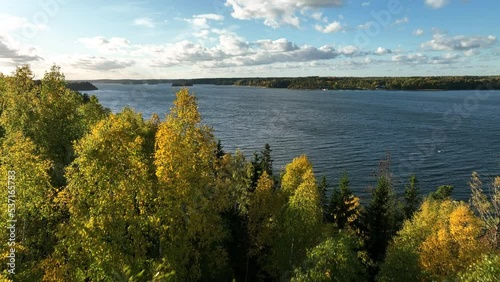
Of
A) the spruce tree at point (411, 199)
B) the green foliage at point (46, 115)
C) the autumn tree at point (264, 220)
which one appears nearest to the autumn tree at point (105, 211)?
the green foliage at point (46, 115)

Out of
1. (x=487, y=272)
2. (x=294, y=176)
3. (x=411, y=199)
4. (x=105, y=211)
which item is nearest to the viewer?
(x=487, y=272)

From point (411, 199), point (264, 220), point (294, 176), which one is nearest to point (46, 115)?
point (264, 220)

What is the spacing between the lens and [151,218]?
18.7m

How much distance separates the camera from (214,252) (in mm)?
25562

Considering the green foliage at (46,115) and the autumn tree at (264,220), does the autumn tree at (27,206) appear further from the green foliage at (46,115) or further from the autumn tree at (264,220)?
the autumn tree at (264,220)

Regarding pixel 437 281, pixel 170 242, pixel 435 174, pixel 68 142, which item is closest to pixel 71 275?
pixel 170 242

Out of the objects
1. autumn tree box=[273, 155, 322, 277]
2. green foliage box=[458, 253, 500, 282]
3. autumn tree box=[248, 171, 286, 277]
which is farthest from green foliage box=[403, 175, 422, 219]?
green foliage box=[458, 253, 500, 282]

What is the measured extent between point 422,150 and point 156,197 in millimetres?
85774

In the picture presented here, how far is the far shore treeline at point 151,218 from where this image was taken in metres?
17.2

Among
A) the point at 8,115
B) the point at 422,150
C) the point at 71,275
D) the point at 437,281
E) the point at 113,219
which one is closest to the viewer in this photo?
the point at 71,275

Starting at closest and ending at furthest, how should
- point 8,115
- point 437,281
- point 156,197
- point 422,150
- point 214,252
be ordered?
point 156,197
point 437,281
point 214,252
point 8,115
point 422,150

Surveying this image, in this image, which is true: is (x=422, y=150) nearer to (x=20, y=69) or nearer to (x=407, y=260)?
(x=407, y=260)

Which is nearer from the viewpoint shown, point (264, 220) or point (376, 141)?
point (264, 220)

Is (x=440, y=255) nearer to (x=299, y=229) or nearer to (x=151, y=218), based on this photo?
(x=299, y=229)
